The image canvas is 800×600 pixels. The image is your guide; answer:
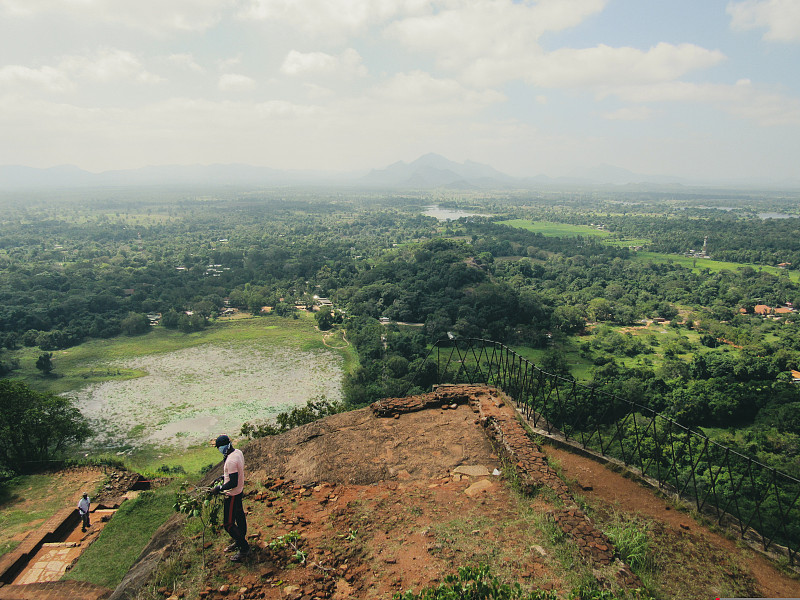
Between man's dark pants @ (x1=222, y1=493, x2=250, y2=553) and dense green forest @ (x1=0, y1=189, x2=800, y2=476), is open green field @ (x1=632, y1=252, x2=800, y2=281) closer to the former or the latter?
dense green forest @ (x1=0, y1=189, x2=800, y2=476)

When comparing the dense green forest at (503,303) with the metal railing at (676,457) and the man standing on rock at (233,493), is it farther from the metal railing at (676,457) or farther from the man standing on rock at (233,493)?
the man standing on rock at (233,493)

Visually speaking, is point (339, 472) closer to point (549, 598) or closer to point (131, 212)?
point (549, 598)

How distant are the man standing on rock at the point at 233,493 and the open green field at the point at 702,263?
91.5 metres

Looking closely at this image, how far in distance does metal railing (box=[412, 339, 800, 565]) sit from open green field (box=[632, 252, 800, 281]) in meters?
65.1

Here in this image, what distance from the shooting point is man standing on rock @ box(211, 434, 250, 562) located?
6.74 metres

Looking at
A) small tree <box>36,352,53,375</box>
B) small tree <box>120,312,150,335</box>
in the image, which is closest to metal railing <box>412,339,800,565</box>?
small tree <box>36,352,53,375</box>

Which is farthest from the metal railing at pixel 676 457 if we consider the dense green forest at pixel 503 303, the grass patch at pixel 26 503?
the grass patch at pixel 26 503

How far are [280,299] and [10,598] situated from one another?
5806 cm

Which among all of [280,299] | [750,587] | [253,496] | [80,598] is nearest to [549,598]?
[750,587]

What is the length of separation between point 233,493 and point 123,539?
9.33 m

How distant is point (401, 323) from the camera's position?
184 feet

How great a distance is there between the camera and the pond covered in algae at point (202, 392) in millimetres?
30922

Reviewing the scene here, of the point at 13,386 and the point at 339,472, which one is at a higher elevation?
the point at 339,472

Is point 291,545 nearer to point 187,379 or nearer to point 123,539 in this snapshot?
point 123,539
